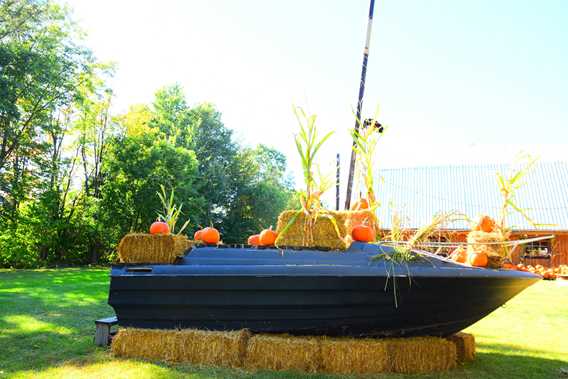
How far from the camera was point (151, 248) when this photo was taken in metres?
4.48

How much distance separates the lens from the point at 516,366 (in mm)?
4309

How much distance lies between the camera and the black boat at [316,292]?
387 centimetres

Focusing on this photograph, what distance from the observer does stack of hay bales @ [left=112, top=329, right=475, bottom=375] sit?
393cm

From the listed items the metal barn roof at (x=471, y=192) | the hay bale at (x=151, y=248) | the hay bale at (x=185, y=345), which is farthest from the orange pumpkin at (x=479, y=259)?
the metal barn roof at (x=471, y=192)

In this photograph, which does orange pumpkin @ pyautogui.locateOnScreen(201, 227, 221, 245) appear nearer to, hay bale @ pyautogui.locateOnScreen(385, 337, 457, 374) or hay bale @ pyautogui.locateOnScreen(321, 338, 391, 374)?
hay bale @ pyautogui.locateOnScreen(321, 338, 391, 374)

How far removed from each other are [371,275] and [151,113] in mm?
29169

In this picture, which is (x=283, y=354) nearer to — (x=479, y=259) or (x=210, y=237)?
(x=210, y=237)

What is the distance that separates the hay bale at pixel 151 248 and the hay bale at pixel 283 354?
3.65ft

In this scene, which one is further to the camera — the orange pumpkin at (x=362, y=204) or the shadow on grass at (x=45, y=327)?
the orange pumpkin at (x=362, y=204)

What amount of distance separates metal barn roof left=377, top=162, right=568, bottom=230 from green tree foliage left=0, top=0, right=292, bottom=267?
10.1 m

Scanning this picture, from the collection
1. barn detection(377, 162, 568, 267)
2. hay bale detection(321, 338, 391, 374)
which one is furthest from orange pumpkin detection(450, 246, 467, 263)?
barn detection(377, 162, 568, 267)

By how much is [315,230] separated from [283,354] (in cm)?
109

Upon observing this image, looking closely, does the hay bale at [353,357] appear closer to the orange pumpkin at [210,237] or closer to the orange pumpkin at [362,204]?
the orange pumpkin at [362,204]

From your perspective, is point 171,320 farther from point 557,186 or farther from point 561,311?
point 557,186
